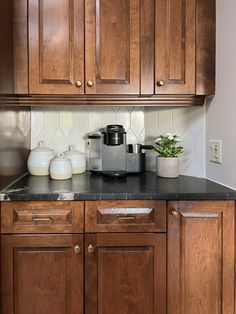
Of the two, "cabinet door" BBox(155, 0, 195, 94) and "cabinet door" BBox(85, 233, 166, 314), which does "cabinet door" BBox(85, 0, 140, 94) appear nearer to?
"cabinet door" BBox(155, 0, 195, 94)

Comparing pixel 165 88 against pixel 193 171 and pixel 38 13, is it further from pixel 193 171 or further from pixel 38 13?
pixel 38 13

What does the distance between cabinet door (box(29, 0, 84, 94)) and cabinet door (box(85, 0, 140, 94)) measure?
0.17ft

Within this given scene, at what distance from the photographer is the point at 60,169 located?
160 centimetres

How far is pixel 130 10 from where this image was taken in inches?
58.9

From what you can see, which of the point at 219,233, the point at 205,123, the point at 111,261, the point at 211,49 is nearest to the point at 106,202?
the point at 111,261

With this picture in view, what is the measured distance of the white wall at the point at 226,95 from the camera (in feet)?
4.54

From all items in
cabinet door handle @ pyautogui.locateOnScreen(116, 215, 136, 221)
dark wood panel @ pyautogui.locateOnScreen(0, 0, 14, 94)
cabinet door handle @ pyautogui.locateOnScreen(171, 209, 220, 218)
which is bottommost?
cabinet door handle @ pyautogui.locateOnScreen(116, 215, 136, 221)

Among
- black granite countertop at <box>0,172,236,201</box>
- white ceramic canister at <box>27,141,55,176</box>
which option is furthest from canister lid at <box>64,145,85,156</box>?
black granite countertop at <box>0,172,236,201</box>

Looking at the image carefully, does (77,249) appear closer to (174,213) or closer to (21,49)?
(174,213)

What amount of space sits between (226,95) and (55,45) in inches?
35.4

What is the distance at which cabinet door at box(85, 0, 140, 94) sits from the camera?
1490mm

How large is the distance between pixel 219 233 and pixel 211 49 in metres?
0.94

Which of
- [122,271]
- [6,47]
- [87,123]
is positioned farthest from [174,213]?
[6,47]

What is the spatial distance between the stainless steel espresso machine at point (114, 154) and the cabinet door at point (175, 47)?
35cm
